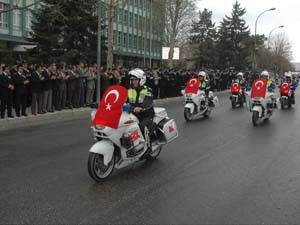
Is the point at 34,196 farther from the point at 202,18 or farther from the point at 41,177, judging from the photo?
the point at 202,18

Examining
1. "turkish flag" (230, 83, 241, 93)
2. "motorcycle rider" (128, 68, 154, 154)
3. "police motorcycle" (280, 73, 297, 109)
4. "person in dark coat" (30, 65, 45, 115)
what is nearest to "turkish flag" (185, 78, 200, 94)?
"person in dark coat" (30, 65, 45, 115)

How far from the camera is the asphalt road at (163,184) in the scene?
16.1 feet

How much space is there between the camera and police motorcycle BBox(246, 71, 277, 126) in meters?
13.4

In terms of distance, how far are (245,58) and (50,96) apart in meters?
61.4

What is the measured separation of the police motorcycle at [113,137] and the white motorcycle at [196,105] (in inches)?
284

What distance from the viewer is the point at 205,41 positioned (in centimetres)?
7719

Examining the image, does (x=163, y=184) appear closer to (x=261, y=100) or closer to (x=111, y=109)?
(x=111, y=109)

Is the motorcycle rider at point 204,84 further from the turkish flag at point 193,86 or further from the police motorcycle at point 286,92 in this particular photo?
the police motorcycle at point 286,92

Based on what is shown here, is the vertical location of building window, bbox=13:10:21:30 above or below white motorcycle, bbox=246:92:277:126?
above

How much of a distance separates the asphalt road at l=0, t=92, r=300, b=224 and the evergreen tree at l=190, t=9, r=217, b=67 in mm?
63942

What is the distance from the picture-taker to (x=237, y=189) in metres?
6.05

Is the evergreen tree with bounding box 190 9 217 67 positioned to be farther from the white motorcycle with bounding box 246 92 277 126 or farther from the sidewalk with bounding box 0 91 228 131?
the white motorcycle with bounding box 246 92 277 126

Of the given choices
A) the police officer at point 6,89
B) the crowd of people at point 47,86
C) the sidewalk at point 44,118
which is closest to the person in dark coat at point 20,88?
the crowd of people at point 47,86

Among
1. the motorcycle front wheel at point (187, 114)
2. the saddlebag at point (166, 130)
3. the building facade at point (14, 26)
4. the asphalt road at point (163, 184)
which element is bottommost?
the asphalt road at point (163, 184)
